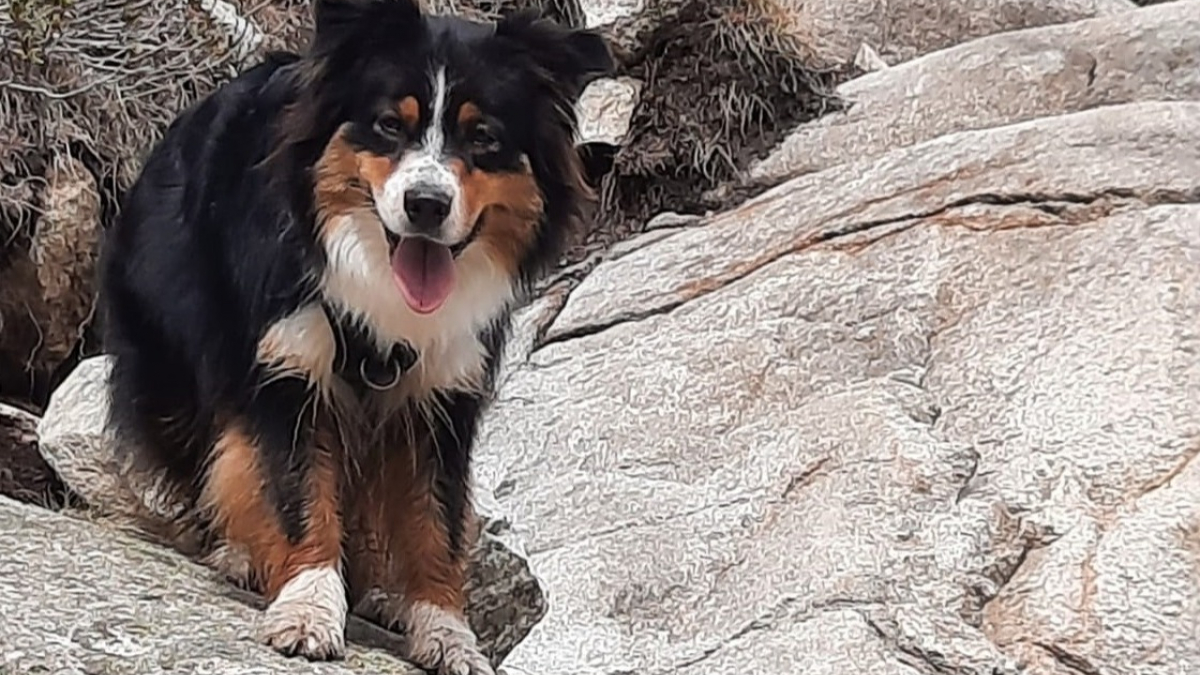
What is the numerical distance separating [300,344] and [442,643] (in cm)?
81

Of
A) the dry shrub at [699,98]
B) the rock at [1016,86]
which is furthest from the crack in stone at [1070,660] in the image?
the dry shrub at [699,98]

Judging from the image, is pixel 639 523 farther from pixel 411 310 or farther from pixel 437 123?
pixel 437 123

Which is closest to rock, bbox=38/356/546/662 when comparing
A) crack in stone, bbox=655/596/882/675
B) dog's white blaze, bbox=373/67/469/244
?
crack in stone, bbox=655/596/882/675

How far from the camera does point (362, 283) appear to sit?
3721mm

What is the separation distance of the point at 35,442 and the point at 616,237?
270 centimetres

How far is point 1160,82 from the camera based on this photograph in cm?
718

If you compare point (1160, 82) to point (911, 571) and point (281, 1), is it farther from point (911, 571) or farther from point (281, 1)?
point (281, 1)

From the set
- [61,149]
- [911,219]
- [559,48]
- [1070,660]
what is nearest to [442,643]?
[559,48]

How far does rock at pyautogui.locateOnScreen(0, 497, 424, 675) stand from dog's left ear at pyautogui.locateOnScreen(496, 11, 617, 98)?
57.4 inches

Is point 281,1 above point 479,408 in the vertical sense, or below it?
above

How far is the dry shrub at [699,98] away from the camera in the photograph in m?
7.47

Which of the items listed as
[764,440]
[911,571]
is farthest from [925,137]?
[911,571]

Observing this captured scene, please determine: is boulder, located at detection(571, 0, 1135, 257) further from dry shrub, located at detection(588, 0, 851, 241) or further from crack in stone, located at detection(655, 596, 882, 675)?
crack in stone, located at detection(655, 596, 882, 675)

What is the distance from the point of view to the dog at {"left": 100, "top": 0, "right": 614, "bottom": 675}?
3584 mm
